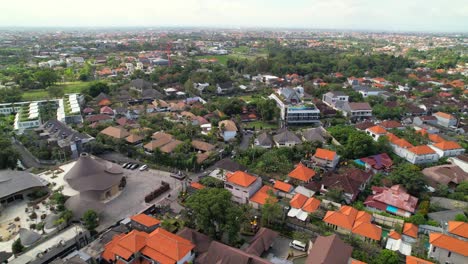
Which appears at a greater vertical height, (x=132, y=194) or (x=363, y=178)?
(x=363, y=178)

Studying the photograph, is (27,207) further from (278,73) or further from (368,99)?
(278,73)

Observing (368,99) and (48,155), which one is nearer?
(48,155)

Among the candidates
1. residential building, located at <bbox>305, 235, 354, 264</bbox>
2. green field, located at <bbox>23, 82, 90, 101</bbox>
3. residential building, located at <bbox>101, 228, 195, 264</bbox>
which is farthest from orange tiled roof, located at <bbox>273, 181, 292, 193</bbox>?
green field, located at <bbox>23, 82, 90, 101</bbox>

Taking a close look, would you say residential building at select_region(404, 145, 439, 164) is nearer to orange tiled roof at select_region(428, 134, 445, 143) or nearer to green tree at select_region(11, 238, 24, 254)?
orange tiled roof at select_region(428, 134, 445, 143)

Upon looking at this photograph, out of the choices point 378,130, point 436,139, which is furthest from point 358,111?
point 436,139

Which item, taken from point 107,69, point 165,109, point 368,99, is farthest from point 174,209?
point 107,69

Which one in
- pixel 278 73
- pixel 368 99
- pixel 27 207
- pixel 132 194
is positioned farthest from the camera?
pixel 278 73

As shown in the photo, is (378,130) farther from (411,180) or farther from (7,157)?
(7,157)
